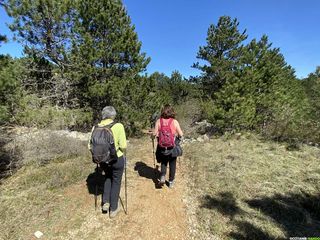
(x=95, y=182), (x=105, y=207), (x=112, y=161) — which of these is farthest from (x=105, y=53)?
(x=105, y=207)

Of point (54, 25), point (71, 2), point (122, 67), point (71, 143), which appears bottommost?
point (71, 143)

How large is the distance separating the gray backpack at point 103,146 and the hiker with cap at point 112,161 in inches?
0.7

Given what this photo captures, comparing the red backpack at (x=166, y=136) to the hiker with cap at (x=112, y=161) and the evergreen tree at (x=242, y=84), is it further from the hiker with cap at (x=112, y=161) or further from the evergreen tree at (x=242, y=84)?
the evergreen tree at (x=242, y=84)

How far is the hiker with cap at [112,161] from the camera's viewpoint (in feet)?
13.0

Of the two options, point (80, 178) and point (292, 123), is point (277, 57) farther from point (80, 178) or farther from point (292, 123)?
point (80, 178)

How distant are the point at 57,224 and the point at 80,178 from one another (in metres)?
1.90

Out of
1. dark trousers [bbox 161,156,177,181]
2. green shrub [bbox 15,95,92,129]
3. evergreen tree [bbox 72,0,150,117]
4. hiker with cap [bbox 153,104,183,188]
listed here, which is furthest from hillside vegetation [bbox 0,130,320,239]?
evergreen tree [bbox 72,0,150,117]

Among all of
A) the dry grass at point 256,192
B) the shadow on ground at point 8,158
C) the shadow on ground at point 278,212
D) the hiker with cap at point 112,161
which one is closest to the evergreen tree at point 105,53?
the shadow on ground at point 8,158

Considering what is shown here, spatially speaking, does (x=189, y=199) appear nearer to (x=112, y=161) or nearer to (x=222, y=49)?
(x=112, y=161)

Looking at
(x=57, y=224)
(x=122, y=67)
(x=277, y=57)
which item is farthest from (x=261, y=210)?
(x=277, y=57)

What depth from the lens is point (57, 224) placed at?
4.00m

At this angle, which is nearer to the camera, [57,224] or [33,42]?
[57,224]

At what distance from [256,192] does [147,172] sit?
112 inches

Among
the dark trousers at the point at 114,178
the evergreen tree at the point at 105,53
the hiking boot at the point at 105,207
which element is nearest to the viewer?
the dark trousers at the point at 114,178
